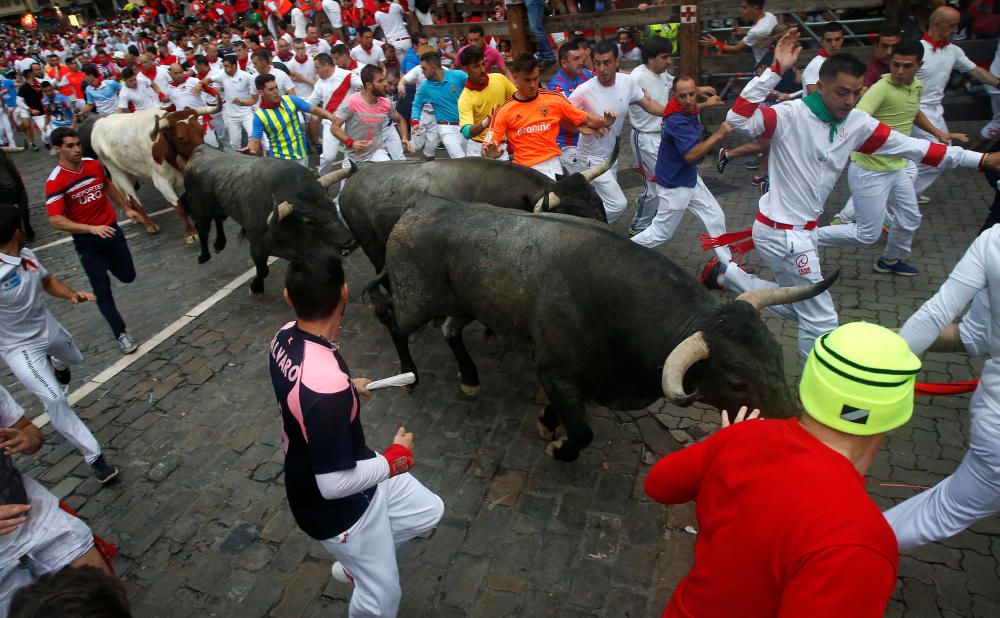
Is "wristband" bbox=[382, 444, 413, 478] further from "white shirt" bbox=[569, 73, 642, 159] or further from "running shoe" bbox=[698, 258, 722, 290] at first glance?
"white shirt" bbox=[569, 73, 642, 159]

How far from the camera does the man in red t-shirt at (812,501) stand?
1682mm

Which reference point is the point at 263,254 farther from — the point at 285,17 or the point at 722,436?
the point at 285,17

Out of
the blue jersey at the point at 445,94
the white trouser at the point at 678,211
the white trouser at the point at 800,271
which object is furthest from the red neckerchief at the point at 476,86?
the white trouser at the point at 800,271

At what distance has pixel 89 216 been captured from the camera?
6723 millimetres

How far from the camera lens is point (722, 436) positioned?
89.0 inches

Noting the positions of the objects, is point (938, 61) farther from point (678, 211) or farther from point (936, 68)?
point (678, 211)

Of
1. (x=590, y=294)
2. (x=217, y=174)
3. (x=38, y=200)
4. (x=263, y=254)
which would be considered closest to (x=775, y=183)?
(x=590, y=294)

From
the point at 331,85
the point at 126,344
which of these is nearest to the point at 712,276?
the point at 126,344

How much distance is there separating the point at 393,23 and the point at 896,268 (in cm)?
1306

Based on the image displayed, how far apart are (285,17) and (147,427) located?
19088 millimetres

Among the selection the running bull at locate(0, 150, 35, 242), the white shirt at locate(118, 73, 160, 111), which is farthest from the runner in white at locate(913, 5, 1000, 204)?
the white shirt at locate(118, 73, 160, 111)

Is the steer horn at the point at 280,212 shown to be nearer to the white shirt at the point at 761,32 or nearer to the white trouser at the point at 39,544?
the white trouser at the point at 39,544

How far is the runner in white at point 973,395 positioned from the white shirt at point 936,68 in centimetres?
571

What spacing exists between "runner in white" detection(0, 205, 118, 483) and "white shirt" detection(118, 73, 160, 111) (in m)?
10.4
